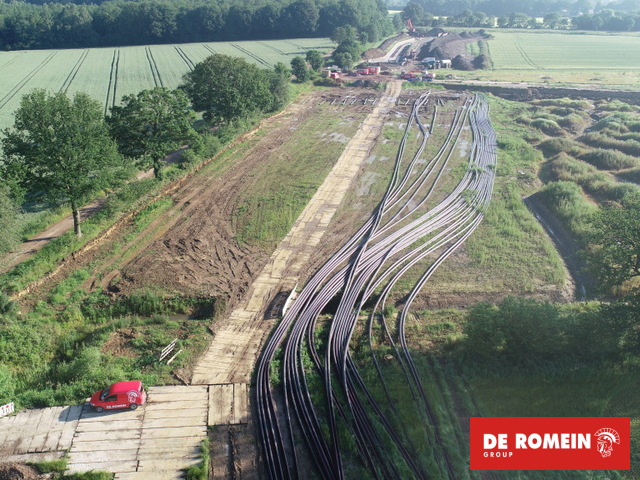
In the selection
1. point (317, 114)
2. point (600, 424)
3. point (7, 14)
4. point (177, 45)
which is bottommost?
point (600, 424)

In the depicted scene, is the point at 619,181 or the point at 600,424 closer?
the point at 600,424

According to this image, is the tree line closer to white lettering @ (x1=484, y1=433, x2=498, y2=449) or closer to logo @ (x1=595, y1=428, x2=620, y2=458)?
logo @ (x1=595, y1=428, x2=620, y2=458)

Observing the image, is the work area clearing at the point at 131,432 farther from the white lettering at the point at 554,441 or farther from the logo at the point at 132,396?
the white lettering at the point at 554,441

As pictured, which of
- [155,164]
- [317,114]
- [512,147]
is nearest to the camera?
[155,164]

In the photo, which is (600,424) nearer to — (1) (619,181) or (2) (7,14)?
(1) (619,181)

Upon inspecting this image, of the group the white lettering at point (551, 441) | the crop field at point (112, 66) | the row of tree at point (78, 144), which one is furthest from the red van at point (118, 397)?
the crop field at point (112, 66)

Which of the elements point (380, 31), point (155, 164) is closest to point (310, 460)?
point (155, 164)

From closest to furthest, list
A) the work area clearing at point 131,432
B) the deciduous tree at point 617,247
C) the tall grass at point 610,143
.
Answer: the work area clearing at point 131,432 → the deciduous tree at point 617,247 → the tall grass at point 610,143
